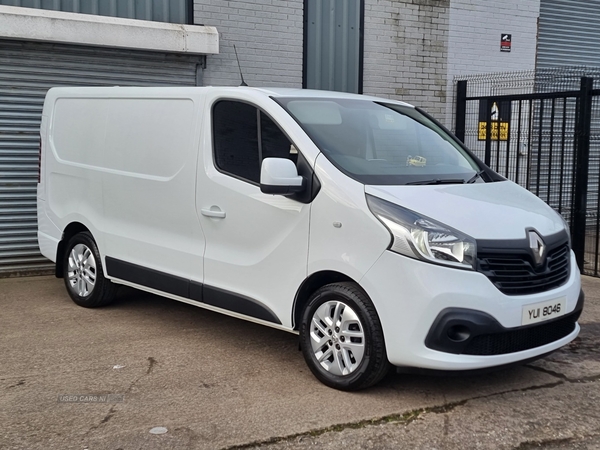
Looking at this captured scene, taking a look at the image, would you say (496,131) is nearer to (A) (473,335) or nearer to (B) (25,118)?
(B) (25,118)

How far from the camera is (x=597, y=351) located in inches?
A: 219

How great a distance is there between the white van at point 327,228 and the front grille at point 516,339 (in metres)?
0.01

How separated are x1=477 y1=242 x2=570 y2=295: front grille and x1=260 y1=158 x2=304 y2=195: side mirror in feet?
4.10

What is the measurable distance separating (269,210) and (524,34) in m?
8.60

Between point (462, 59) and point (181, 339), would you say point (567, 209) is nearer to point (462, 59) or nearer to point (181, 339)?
point (462, 59)

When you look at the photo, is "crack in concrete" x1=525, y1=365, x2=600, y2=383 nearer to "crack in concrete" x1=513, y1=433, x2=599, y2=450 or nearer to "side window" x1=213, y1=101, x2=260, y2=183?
"crack in concrete" x1=513, y1=433, x2=599, y2=450

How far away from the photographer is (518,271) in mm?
4324

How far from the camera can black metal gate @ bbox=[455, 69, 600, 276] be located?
8578 millimetres

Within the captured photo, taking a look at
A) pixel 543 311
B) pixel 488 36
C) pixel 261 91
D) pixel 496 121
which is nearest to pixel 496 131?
pixel 496 121

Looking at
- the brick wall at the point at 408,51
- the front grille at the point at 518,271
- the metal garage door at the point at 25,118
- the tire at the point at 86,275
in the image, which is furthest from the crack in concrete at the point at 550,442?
the brick wall at the point at 408,51

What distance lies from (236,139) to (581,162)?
4.99 metres

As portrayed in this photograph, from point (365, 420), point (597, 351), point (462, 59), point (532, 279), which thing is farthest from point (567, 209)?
point (365, 420)

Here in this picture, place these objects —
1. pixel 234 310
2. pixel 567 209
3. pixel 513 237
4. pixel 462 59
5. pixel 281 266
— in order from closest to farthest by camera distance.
→ pixel 513 237
pixel 281 266
pixel 234 310
pixel 567 209
pixel 462 59

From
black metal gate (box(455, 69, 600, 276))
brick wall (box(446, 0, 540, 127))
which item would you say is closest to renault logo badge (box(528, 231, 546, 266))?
black metal gate (box(455, 69, 600, 276))
